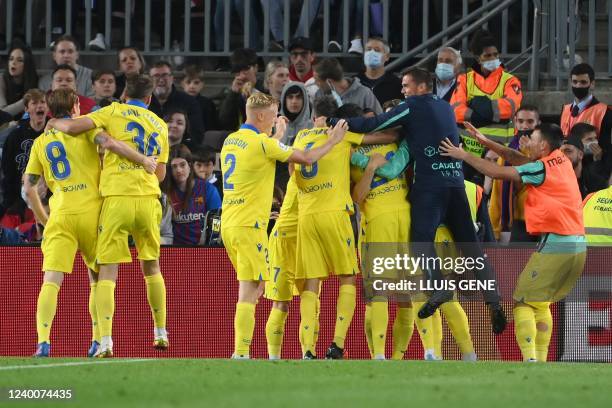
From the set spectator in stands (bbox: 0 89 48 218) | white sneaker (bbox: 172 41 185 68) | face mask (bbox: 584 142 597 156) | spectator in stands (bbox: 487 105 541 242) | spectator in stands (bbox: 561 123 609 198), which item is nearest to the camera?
spectator in stands (bbox: 487 105 541 242)

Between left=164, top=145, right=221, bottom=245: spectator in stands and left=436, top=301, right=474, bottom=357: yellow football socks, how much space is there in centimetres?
308

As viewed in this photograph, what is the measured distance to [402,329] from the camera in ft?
43.1

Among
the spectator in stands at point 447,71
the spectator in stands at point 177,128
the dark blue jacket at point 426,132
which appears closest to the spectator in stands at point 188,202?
the spectator in stands at point 177,128

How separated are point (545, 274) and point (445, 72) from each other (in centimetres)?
389

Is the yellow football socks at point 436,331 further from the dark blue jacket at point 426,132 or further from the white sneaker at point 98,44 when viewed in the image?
the white sneaker at point 98,44

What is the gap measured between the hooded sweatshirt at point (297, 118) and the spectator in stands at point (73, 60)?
275 cm

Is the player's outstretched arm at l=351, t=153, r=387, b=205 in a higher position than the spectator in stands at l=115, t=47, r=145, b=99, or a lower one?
lower

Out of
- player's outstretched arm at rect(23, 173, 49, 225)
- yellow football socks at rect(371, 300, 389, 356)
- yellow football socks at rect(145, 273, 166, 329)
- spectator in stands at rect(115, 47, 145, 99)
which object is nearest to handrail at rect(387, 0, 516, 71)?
spectator in stands at rect(115, 47, 145, 99)

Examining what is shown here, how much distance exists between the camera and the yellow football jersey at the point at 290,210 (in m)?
13.2

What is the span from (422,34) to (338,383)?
961cm

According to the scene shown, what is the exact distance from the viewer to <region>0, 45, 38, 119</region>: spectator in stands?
55.6 feet

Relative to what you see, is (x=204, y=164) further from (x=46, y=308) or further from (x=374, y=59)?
(x=46, y=308)

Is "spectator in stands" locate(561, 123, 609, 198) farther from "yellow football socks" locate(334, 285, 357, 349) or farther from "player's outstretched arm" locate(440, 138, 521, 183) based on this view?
"yellow football socks" locate(334, 285, 357, 349)

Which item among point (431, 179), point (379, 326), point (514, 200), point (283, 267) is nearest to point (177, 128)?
point (283, 267)
